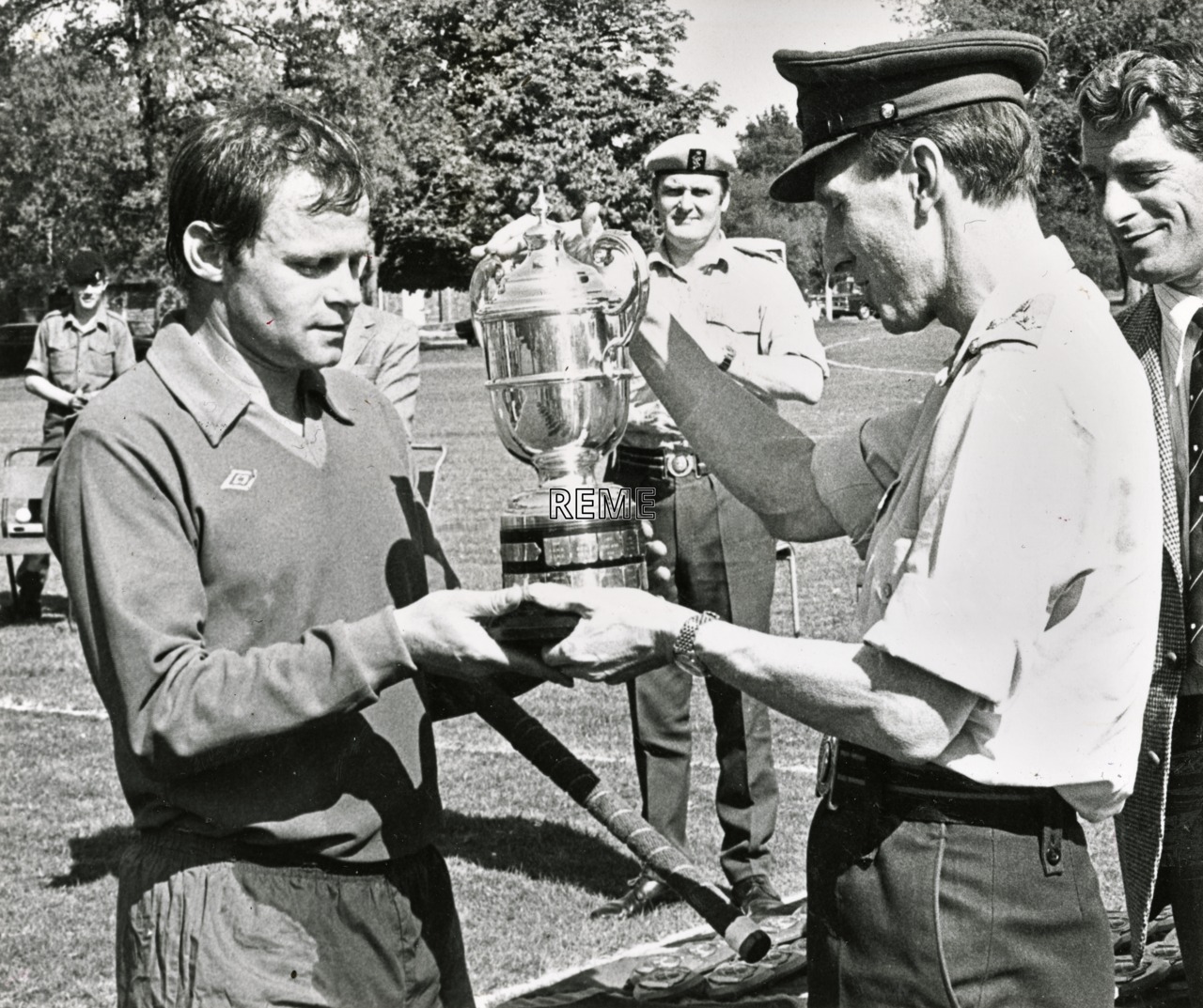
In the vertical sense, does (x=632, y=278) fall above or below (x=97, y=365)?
above

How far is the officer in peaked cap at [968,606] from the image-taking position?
2115mm

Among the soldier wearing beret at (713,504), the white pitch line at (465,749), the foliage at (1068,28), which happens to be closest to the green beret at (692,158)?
the soldier wearing beret at (713,504)

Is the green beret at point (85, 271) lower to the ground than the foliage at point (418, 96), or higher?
lower

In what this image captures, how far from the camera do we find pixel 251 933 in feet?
7.59

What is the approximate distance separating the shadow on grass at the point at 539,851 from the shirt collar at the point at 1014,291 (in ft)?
12.3

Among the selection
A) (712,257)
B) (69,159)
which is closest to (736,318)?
(712,257)

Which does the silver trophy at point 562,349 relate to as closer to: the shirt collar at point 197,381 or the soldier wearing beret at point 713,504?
the shirt collar at point 197,381

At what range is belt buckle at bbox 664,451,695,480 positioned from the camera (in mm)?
5883

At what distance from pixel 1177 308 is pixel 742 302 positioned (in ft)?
9.85

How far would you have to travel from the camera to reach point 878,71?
2.38 metres

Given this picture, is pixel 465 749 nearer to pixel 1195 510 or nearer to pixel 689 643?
pixel 1195 510

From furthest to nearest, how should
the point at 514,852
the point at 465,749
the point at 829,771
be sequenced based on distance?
the point at 465,749 → the point at 514,852 → the point at 829,771

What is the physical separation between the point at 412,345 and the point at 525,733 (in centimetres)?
451

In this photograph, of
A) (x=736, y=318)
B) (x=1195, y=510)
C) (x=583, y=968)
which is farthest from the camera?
(x=736, y=318)
